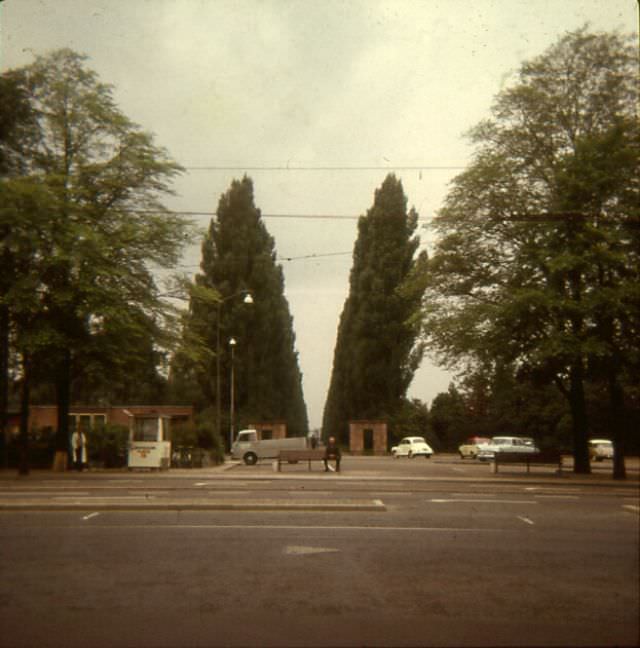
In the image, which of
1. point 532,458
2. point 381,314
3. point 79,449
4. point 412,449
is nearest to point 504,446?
point 412,449

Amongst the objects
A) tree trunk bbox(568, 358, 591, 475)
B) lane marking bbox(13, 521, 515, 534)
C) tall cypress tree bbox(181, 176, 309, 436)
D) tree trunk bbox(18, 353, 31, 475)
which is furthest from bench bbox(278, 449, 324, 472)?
tall cypress tree bbox(181, 176, 309, 436)

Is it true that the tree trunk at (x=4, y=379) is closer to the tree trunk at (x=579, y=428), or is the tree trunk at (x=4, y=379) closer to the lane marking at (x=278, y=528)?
the lane marking at (x=278, y=528)

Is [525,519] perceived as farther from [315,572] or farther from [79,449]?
[79,449]

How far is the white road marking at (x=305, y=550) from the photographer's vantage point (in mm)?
11711

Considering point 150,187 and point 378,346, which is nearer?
point 150,187

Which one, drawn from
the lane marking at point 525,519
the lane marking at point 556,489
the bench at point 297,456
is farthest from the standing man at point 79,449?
the lane marking at point 525,519

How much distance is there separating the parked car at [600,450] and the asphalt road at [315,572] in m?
38.4

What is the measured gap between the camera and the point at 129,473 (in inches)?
1249

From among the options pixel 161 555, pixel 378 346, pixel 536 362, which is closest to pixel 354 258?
pixel 378 346

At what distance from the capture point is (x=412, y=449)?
57.0m

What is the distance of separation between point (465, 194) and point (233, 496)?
1691 cm

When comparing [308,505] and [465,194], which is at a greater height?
[465,194]

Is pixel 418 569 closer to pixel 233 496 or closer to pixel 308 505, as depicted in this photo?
pixel 308 505

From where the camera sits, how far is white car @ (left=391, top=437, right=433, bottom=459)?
57.0 metres
